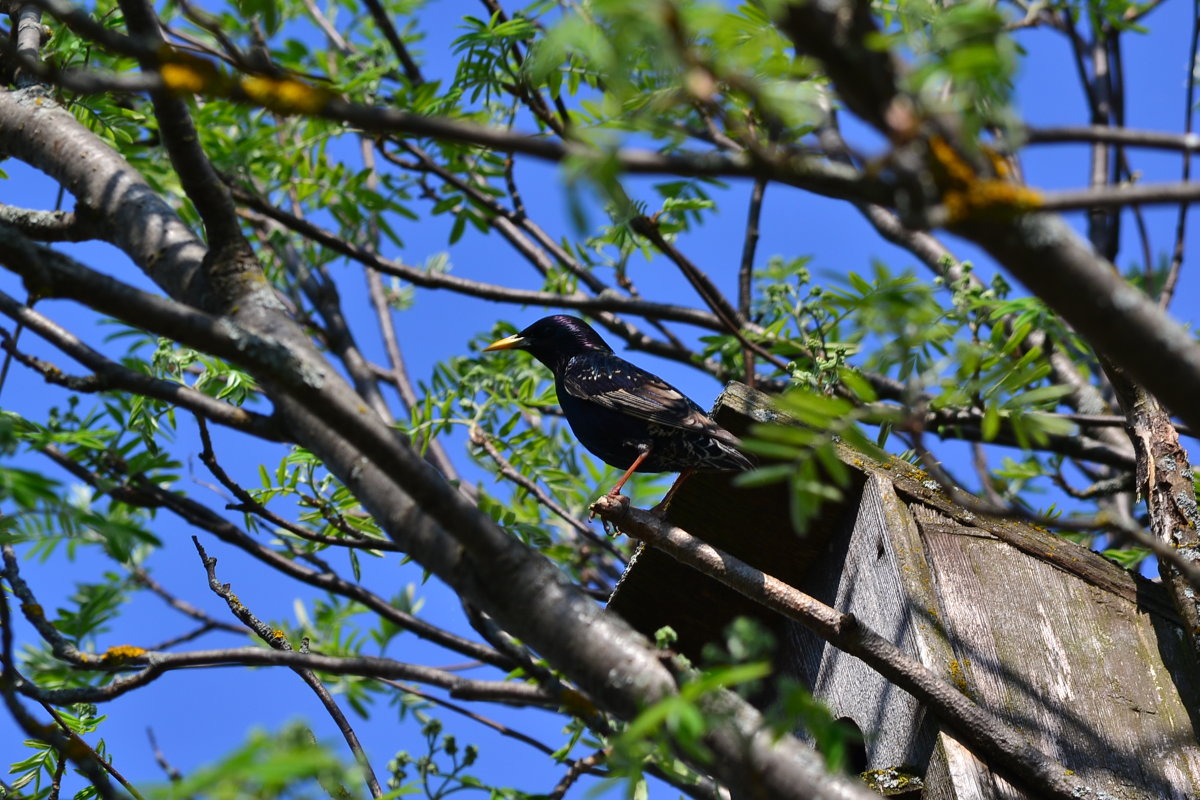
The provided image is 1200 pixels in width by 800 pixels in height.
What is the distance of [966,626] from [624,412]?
1.74 meters

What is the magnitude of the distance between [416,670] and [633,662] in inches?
12.8

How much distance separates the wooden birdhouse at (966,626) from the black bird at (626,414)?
0.41 ft

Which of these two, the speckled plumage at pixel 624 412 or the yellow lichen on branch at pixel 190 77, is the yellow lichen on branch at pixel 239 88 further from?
the speckled plumage at pixel 624 412

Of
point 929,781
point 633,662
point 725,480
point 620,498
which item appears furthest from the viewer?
point 725,480

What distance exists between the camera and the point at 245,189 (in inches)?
196

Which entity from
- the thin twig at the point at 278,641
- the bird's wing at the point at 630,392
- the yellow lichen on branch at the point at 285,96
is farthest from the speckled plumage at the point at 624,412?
the yellow lichen on branch at the point at 285,96

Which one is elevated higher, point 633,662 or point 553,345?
point 553,345

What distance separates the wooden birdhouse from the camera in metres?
2.84

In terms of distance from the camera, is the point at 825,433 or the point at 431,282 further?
the point at 431,282

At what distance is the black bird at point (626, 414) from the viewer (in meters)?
3.89

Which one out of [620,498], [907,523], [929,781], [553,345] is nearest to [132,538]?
[620,498]

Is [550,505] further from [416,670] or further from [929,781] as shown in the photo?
[416,670]

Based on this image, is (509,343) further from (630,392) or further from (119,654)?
(119,654)

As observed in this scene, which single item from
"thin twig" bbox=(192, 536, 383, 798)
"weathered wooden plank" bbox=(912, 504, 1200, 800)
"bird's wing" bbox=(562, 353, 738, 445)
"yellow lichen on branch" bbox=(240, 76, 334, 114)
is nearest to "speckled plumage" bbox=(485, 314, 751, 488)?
"bird's wing" bbox=(562, 353, 738, 445)
